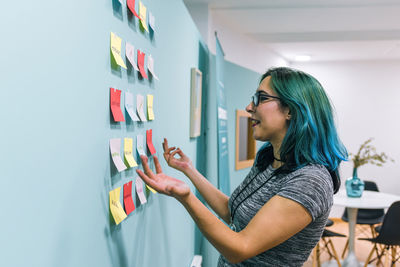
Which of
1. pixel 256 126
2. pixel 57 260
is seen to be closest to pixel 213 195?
pixel 256 126

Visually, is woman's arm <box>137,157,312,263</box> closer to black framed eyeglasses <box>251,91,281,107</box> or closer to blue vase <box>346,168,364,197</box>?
black framed eyeglasses <box>251,91,281,107</box>

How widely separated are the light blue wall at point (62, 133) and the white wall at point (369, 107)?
6185 millimetres

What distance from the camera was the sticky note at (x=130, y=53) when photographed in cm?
120

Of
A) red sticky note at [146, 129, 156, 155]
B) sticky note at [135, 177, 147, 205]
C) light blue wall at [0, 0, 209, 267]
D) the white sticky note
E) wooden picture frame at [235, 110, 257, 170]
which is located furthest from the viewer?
wooden picture frame at [235, 110, 257, 170]

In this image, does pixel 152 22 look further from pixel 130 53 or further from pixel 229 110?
pixel 229 110

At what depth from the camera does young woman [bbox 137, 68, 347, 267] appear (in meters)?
1.05

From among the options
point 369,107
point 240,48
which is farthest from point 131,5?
point 369,107

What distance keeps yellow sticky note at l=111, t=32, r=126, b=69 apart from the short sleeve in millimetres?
611

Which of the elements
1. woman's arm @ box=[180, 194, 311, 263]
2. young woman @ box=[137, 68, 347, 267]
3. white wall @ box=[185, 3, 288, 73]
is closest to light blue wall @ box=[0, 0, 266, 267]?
young woman @ box=[137, 68, 347, 267]

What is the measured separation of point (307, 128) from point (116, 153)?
62cm

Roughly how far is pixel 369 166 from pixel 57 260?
22.5 feet

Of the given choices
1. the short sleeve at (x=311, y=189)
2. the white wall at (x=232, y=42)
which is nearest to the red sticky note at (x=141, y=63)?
the short sleeve at (x=311, y=189)

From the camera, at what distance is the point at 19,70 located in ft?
2.14

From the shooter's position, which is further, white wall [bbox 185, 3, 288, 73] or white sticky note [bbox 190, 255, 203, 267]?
white wall [bbox 185, 3, 288, 73]
